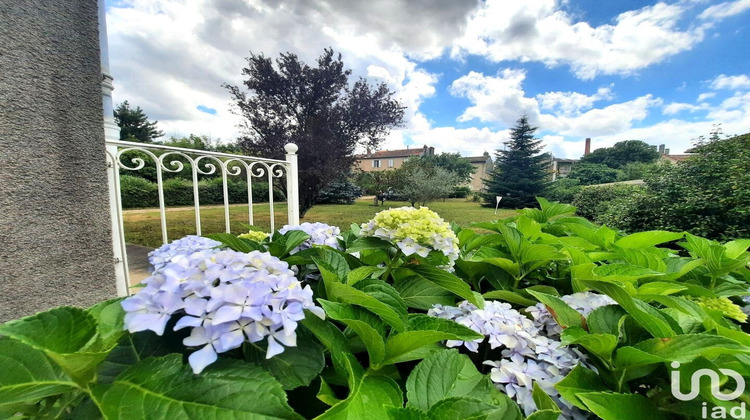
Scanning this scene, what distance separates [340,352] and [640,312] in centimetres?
46

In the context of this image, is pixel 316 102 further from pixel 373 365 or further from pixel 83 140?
pixel 373 365

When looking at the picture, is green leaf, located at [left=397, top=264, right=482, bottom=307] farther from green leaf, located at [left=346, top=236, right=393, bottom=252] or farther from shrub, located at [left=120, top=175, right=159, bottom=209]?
shrub, located at [left=120, top=175, right=159, bottom=209]

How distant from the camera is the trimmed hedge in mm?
11773

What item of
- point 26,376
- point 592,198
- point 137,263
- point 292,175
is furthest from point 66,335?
point 592,198

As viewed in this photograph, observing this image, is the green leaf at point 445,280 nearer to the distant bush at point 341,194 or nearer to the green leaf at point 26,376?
the green leaf at point 26,376

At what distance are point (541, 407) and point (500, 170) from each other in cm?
2236

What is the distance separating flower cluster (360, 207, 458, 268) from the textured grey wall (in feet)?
4.84

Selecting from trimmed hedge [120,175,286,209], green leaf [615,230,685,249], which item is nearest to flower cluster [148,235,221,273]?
green leaf [615,230,685,249]

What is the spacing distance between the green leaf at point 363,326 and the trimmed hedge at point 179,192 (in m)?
10.3

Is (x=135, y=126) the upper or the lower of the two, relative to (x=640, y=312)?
upper

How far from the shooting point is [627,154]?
3478cm

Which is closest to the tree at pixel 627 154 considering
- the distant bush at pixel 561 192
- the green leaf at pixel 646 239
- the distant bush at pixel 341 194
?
the distant bush at pixel 561 192

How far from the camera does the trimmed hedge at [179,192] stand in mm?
11773

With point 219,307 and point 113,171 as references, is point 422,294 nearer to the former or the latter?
point 219,307
